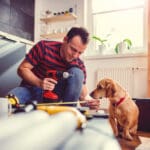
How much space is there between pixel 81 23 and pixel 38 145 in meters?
3.52

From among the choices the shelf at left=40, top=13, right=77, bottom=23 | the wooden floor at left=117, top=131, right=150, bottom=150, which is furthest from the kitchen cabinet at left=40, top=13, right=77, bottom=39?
the wooden floor at left=117, top=131, right=150, bottom=150

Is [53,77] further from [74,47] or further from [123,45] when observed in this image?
[123,45]

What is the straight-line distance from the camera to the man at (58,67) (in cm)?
158

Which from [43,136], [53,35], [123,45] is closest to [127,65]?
[123,45]

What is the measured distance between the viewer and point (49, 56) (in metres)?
1.80

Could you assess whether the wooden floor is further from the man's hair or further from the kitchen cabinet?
the kitchen cabinet

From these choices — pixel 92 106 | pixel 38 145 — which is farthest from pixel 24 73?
pixel 38 145

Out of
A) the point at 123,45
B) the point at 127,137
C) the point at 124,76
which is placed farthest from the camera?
the point at 123,45

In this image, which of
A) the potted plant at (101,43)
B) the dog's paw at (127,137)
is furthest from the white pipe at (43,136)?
the potted plant at (101,43)

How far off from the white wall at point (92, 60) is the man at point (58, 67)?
1.60 meters

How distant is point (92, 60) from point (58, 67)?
186 cm

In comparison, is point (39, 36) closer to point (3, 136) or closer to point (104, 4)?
point (104, 4)

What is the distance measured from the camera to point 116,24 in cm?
368

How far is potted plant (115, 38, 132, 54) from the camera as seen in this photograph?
11.2 ft
